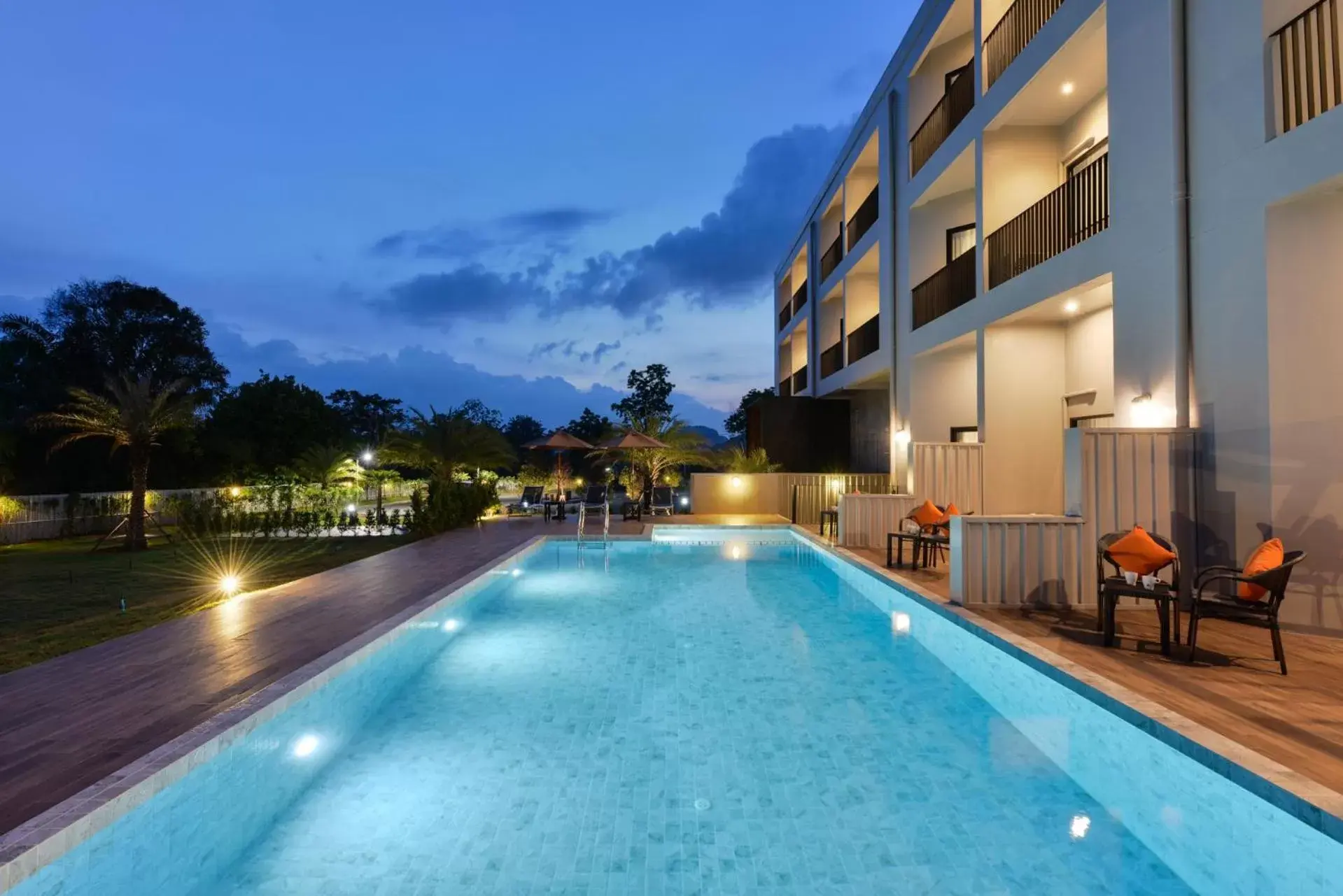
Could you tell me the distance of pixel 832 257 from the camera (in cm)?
1795

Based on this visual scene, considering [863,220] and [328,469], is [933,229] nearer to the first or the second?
[863,220]

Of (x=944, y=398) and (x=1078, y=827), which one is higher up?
(x=944, y=398)

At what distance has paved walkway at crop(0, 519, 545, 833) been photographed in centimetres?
290

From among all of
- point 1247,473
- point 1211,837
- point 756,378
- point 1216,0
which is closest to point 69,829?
point 1211,837

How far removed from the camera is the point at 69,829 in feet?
7.75

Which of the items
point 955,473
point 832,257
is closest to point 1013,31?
point 955,473

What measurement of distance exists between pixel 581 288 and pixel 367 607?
11533 centimetres

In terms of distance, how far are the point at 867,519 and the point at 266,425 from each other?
24.9 meters

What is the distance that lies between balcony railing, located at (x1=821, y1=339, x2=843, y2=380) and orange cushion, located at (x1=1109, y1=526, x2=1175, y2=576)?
41.0 feet

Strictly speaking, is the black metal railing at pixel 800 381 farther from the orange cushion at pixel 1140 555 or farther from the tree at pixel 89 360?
the tree at pixel 89 360

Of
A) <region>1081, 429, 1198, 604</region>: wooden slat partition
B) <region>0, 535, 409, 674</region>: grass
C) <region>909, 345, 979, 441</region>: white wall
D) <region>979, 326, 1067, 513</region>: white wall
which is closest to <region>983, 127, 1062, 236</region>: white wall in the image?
<region>979, 326, 1067, 513</region>: white wall

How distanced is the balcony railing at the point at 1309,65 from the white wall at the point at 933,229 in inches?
272

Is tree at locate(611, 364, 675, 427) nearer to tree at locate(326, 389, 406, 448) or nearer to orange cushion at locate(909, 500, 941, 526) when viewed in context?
tree at locate(326, 389, 406, 448)

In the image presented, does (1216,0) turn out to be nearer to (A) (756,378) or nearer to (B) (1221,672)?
(B) (1221,672)
